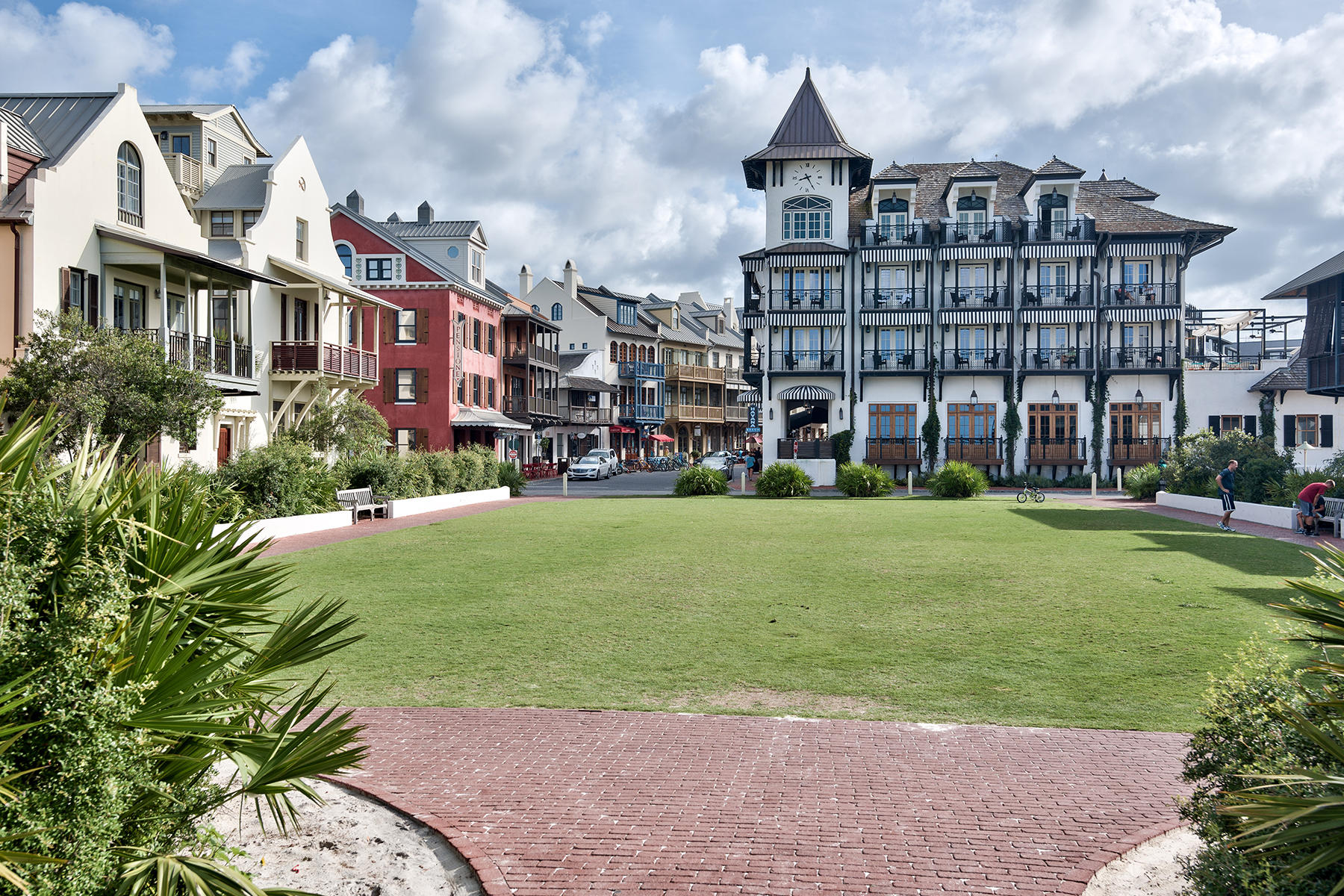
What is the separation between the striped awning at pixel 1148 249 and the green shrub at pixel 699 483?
2558 centimetres

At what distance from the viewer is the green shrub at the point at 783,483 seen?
37.9m

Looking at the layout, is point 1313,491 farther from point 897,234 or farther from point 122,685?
point 897,234

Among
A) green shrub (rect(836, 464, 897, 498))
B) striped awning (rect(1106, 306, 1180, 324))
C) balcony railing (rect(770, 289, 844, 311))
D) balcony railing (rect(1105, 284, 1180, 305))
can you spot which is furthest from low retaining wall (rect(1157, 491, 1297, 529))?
balcony railing (rect(770, 289, 844, 311))

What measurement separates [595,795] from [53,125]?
2477cm

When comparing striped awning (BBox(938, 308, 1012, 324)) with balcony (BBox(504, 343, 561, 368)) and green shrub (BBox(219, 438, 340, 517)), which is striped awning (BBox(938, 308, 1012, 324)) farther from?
green shrub (BBox(219, 438, 340, 517))

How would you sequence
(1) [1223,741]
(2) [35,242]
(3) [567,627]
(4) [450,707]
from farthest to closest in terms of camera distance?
(2) [35,242] → (3) [567,627] → (4) [450,707] → (1) [1223,741]

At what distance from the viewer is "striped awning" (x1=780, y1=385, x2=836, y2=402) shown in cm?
5034

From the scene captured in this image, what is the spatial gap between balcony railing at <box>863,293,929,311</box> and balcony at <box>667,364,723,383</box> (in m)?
34.6

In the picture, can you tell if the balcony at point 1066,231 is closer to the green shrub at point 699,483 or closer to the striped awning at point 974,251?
the striped awning at point 974,251

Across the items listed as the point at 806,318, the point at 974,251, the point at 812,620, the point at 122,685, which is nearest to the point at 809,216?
the point at 806,318

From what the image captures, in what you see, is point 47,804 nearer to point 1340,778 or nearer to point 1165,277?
point 1340,778

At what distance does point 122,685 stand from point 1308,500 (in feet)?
84.1

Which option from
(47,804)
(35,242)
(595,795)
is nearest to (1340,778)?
(595,795)

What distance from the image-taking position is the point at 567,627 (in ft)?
37.1
